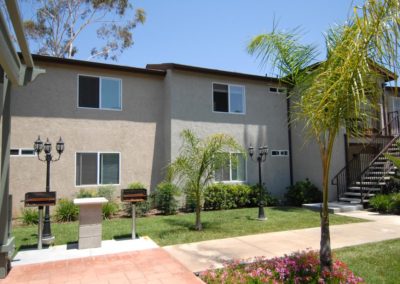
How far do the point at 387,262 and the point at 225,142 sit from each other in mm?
4905

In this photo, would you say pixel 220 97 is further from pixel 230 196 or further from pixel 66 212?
pixel 66 212

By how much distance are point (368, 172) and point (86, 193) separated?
40.4 ft

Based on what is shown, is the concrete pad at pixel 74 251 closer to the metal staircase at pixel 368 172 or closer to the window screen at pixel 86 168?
the window screen at pixel 86 168

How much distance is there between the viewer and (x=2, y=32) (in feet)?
15.2

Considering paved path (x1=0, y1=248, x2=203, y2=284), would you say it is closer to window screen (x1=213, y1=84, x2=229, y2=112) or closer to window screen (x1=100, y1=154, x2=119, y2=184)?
Result: window screen (x1=100, y1=154, x2=119, y2=184)

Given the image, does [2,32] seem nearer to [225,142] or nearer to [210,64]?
[225,142]

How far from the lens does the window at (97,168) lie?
40.3 feet

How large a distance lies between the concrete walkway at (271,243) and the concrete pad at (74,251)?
807 mm

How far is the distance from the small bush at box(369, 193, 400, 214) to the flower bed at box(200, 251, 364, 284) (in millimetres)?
7422

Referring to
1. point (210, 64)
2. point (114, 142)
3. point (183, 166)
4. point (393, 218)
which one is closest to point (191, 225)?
point (183, 166)

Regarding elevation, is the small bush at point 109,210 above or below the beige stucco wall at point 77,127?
below

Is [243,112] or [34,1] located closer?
[243,112]

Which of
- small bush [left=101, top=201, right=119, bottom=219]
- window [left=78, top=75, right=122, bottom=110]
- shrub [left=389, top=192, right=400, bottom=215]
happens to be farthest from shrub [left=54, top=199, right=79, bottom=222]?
shrub [left=389, top=192, right=400, bottom=215]

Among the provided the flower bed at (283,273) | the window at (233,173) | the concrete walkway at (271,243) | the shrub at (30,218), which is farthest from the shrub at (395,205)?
the shrub at (30,218)
